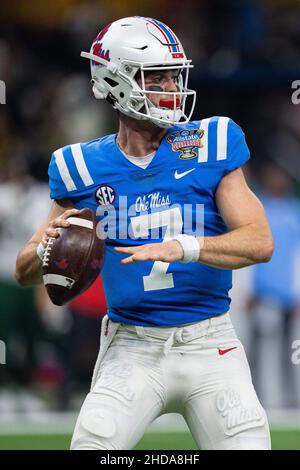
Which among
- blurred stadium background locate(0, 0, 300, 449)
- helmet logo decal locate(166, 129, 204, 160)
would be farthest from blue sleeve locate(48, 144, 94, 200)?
blurred stadium background locate(0, 0, 300, 449)

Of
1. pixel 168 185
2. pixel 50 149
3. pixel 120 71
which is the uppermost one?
pixel 120 71

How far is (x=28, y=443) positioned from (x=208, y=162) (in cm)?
354

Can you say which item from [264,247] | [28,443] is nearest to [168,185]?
[264,247]

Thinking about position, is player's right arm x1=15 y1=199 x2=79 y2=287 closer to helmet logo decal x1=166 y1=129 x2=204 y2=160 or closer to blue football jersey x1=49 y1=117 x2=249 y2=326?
blue football jersey x1=49 y1=117 x2=249 y2=326

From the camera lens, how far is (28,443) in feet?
23.4

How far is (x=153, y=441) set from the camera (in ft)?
23.8

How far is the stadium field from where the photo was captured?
691 centimetres

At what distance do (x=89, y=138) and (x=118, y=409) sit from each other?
24.7 feet

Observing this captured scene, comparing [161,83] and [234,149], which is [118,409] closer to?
[234,149]

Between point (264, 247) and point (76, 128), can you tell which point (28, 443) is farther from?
point (76, 128)

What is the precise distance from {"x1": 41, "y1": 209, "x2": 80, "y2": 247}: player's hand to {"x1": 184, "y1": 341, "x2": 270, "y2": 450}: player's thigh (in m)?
0.75

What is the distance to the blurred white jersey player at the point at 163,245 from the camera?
12.9ft

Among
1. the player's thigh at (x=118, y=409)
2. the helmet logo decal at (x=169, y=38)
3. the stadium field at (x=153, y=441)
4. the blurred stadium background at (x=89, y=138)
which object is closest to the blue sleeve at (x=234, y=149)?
the helmet logo decal at (x=169, y=38)

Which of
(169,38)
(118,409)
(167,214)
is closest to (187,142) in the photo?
(167,214)
